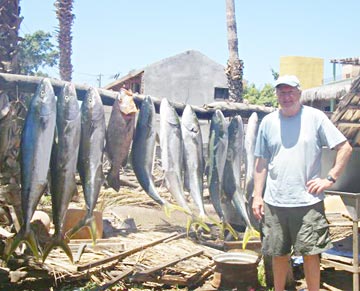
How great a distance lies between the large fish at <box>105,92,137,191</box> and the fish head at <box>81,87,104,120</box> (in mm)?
220

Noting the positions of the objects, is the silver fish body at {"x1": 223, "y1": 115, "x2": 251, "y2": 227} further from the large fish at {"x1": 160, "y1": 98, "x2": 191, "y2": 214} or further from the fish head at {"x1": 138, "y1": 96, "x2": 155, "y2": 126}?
the fish head at {"x1": 138, "y1": 96, "x2": 155, "y2": 126}

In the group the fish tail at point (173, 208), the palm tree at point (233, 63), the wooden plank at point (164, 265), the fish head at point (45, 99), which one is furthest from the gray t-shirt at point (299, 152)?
the palm tree at point (233, 63)

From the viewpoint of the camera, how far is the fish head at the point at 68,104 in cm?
437

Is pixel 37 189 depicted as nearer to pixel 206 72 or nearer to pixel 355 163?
pixel 355 163

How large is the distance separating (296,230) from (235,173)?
1387 mm

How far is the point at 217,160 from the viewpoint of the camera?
5555 millimetres

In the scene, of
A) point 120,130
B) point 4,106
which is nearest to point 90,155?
point 120,130

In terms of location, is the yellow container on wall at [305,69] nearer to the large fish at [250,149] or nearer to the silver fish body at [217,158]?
the large fish at [250,149]

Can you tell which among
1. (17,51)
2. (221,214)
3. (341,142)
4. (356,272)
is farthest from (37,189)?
(17,51)

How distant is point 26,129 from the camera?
4.32 meters

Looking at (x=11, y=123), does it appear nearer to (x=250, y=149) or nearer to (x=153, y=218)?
(x=250, y=149)

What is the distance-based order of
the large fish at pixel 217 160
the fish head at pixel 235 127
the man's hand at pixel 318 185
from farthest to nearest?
the fish head at pixel 235 127 < the large fish at pixel 217 160 < the man's hand at pixel 318 185

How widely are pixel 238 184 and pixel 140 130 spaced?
1.40 m

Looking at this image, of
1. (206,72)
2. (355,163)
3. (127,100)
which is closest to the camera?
(127,100)
